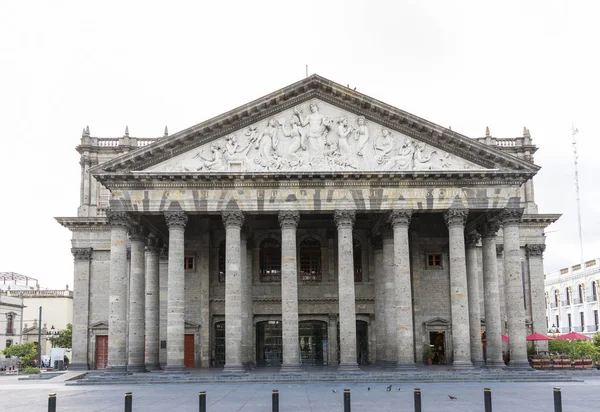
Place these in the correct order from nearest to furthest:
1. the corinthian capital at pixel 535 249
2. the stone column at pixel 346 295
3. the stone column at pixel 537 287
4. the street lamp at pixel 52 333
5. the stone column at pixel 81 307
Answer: the stone column at pixel 346 295
the stone column at pixel 81 307
the stone column at pixel 537 287
the corinthian capital at pixel 535 249
the street lamp at pixel 52 333

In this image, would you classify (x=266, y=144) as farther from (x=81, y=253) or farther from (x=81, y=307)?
(x=81, y=307)

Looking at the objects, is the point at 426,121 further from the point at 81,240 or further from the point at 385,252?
the point at 81,240

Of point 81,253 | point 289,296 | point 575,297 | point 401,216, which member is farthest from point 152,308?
point 575,297

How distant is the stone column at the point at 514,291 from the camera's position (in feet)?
118

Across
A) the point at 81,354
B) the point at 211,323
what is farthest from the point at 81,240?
the point at 211,323

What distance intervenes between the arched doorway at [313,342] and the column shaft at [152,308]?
9439 mm

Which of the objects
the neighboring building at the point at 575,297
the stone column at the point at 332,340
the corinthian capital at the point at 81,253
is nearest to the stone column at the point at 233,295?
the stone column at the point at 332,340

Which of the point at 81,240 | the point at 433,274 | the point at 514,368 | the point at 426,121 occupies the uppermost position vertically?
the point at 426,121

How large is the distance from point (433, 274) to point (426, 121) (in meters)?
12.0

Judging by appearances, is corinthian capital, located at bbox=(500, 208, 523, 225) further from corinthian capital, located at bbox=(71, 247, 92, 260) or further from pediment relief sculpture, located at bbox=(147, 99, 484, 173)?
corinthian capital, located at bbox=(71, 247, 92, 260)

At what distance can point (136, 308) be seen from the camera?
37.5 metres

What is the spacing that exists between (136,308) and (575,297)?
59.4 meters

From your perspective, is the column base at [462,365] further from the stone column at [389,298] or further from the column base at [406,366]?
the stone column at [389,298]

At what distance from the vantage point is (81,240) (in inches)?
1845
